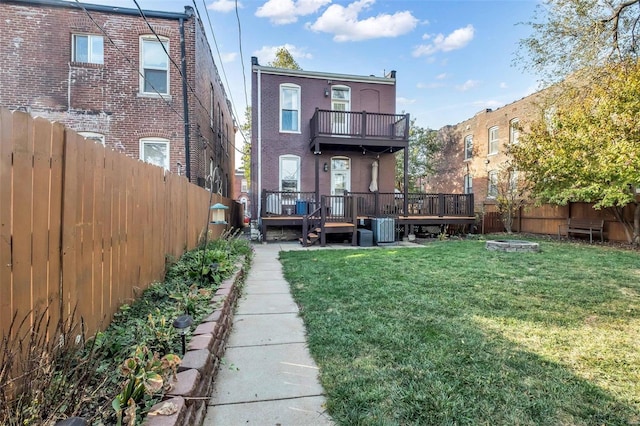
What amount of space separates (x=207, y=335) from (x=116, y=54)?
944 centimetres

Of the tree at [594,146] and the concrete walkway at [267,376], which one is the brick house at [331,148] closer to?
the tree at [594,146]

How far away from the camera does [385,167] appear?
13.3 m

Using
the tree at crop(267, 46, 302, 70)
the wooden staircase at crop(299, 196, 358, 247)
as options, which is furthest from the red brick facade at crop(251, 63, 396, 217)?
the tree at crop(267, 46, 302, 70)

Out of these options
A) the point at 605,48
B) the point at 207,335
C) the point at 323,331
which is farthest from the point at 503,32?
the point at 207,335

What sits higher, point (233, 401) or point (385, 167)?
point (385, 167)

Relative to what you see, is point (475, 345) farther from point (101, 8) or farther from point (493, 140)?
point (493, 140)

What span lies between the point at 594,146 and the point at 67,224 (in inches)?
464

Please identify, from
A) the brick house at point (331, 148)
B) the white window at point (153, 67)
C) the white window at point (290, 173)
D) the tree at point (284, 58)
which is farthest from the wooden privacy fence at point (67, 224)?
the tree at point (284, 58)

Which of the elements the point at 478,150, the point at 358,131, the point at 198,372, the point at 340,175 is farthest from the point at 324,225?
the point at 478,150

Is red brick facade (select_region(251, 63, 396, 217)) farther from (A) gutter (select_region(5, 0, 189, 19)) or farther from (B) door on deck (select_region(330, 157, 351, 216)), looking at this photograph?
(A) gutter (select_region(5, 0, 189, 19))

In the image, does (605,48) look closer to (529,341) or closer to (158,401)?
(529,341)

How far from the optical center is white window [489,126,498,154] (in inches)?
682

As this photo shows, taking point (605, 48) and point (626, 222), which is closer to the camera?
point (605, 48)

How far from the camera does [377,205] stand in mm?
11016
